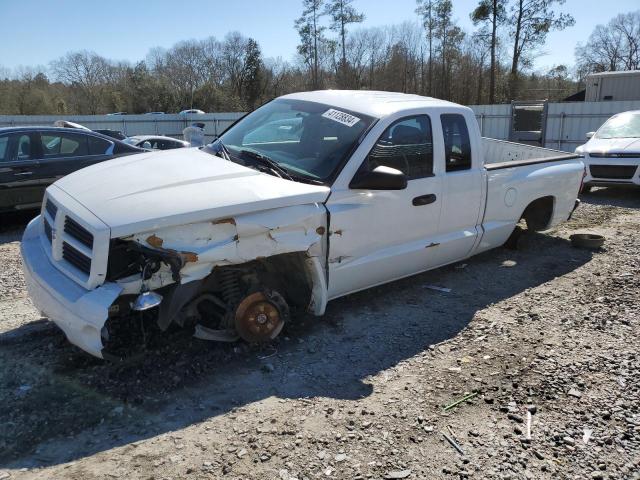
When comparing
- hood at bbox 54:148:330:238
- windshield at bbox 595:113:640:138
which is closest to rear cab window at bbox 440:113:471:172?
hood at bbox 54:148:330:238

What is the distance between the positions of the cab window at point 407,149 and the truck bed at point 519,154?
173 centimetres

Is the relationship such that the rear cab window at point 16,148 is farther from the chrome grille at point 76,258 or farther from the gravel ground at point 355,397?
the chrome grille at point 76,258

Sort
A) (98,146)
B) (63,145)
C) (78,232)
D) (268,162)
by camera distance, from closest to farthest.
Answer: (78,232), (268,162), (63,145), (98,146)

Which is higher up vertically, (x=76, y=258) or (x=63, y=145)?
(x=63, y=145)

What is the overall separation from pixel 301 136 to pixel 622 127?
964 cm

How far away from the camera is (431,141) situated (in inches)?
182

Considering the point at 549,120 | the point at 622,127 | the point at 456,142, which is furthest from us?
the point at 549,120

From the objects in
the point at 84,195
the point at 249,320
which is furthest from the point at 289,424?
the point at 84,195

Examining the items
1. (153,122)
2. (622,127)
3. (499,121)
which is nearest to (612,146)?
(622,127)

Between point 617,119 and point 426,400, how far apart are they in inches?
426

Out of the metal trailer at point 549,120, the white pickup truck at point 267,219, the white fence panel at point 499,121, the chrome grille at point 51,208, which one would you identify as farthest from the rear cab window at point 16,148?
the metal trailer at point 549,120

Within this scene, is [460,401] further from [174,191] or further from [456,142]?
[456,142]

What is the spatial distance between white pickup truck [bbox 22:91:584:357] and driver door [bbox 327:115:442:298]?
13mm

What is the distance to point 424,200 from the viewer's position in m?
4.50
